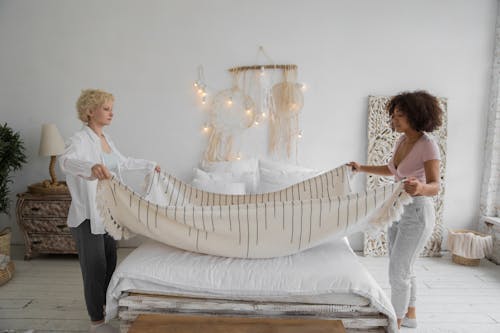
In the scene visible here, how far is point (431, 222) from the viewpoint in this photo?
1.84 m

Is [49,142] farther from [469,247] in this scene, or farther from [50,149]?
[469,247]

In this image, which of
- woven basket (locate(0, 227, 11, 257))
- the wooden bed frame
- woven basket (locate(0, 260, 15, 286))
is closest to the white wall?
woven basket (locate(0, 227, 11, 257))

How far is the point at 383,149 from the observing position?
10.8 ft

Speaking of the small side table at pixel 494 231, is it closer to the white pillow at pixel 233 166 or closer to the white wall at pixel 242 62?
the white wall at pixel 242 62

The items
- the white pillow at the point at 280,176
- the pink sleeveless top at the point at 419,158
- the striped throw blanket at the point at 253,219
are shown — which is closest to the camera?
the striped throw blanket at the point at 253,219

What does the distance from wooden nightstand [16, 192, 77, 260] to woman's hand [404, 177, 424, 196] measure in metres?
2.88

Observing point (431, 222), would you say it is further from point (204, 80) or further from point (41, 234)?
point (41, 234)

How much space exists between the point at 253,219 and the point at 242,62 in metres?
2.15

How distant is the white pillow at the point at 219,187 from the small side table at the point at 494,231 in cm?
244

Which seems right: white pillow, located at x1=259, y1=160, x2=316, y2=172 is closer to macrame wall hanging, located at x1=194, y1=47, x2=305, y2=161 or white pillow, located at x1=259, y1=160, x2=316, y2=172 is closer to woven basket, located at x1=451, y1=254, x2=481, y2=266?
macrame wall hanging, located at x1=194, y1=47, x2=305, y2=161

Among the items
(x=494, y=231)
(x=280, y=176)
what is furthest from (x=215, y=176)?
(x=494, y=231)

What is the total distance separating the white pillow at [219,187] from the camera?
9.33 feet

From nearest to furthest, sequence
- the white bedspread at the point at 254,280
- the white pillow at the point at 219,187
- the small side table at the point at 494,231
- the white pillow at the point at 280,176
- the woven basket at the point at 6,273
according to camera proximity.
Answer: the white bedspread at the point at 254,280
the woven basket at the point at 6,273
the white pillow at the point at 219,187
the white pillow at the point at 280,176
the small side table at the point at 494,231

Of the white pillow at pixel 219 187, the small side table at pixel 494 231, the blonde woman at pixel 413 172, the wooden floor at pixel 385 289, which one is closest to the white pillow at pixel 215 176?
the white pillow at pixel 219 187
